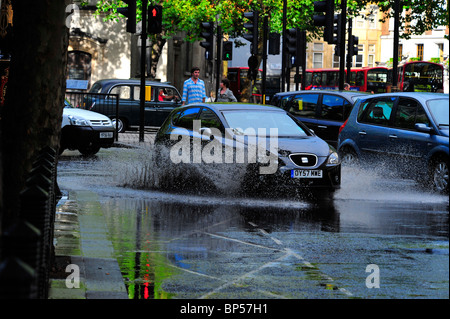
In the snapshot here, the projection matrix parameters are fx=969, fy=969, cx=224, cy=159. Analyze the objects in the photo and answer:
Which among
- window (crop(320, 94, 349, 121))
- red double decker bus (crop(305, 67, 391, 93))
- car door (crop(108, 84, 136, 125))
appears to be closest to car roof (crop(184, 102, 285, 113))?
window (crop(320, 94, 349, 121))

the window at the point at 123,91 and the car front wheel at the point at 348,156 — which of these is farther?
the window at the point at 123,91

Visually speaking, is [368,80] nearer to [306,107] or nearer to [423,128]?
[306,107]

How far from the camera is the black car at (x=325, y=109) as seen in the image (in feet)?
66.5

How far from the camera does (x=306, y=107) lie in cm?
2109

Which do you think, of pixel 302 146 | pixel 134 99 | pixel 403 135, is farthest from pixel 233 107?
pixel 134 99

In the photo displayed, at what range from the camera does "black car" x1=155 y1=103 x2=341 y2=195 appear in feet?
43.4

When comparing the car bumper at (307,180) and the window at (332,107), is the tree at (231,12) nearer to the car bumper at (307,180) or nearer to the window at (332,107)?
the window at (332,107)

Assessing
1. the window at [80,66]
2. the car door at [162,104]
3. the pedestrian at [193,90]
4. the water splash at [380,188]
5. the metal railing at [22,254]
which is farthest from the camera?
the window at [80,66]

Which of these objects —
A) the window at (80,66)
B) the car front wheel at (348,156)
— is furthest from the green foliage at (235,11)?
the car front wheel at (348,156)

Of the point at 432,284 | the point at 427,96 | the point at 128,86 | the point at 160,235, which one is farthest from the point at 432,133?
the point at 128,86

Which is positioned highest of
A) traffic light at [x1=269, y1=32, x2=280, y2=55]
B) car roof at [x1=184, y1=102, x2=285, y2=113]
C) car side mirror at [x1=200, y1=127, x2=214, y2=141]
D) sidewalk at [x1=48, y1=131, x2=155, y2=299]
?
traffic light at [x1=269, y1=32, x2=280, y2=55]

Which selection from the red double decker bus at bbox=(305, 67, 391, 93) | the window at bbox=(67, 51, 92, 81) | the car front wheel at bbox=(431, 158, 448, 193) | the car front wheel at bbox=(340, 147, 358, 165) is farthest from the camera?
the red double decker bus at bbox=(305, 67, 391, 93)

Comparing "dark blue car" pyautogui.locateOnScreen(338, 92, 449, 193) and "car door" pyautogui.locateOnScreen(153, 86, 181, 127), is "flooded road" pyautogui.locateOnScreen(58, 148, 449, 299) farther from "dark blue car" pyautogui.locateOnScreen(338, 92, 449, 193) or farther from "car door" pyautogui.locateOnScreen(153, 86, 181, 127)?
"car door" pyautogui.locateOnScreen(153, 86, 181, 127)

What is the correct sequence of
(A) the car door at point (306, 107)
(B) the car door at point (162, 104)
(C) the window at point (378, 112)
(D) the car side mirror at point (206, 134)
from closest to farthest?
(D) the car side mirror at point (206, 134)
(C) the window at point (378, 112)
(A) the car door at point (306, 107)
(B) the car door at point (162, 104)
